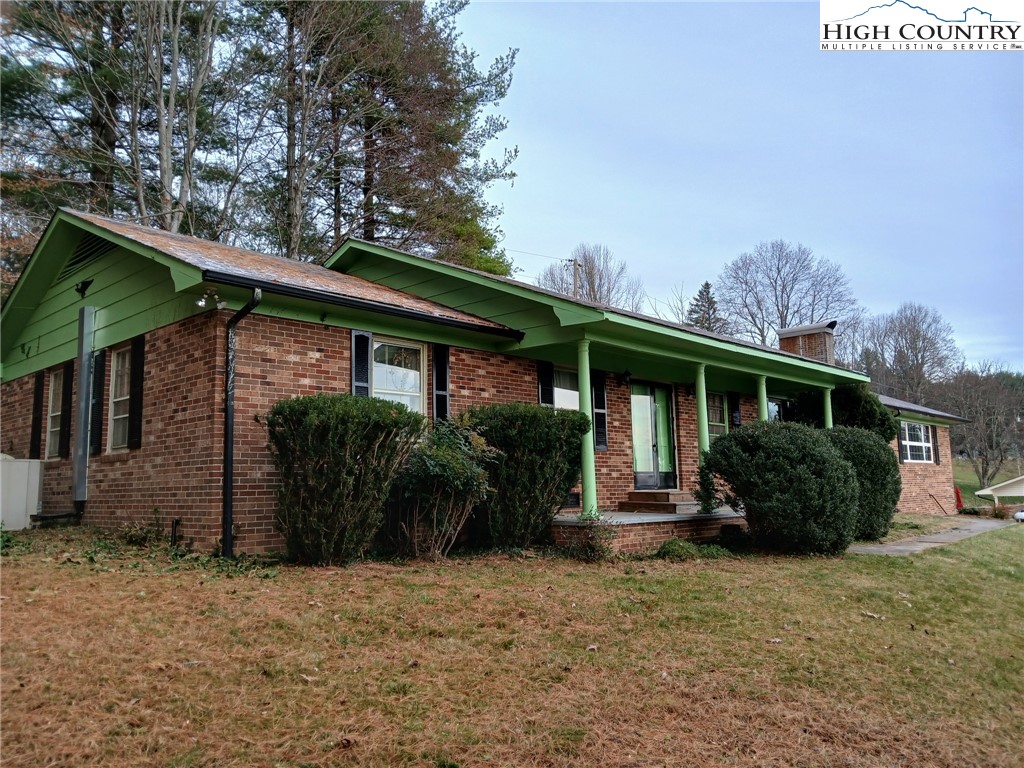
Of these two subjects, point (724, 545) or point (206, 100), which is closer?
point (724, 545)

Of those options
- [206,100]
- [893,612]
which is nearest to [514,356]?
[893,612]

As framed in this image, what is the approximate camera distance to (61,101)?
1661cm

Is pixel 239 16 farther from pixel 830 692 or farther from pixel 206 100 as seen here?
pixel 830 692

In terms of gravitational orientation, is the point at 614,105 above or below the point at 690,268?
below

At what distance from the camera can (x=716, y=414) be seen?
1524 cm

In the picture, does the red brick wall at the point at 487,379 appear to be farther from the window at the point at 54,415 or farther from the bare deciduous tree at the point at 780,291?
the bare deciduous tree at the point at 780,291

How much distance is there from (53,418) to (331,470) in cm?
691

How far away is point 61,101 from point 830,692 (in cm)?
1919

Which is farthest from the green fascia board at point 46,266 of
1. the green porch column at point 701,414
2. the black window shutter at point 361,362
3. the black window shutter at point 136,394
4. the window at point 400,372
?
the green porch column at point 701,414

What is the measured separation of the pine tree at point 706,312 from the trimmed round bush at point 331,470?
33.5 metres

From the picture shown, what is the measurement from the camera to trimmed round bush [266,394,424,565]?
6.93 m

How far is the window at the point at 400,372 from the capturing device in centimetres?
937

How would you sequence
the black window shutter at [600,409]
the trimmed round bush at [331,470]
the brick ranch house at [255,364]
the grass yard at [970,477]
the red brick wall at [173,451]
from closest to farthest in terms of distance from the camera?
the trimmed round bush at [331,470] < the red brick wall at [173,451] < the brick ranch house at [255,364] < the black window shutter at [600,409] < the grass yard at [970,477]

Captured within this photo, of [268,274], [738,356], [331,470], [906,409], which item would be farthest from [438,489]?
[906,409]
